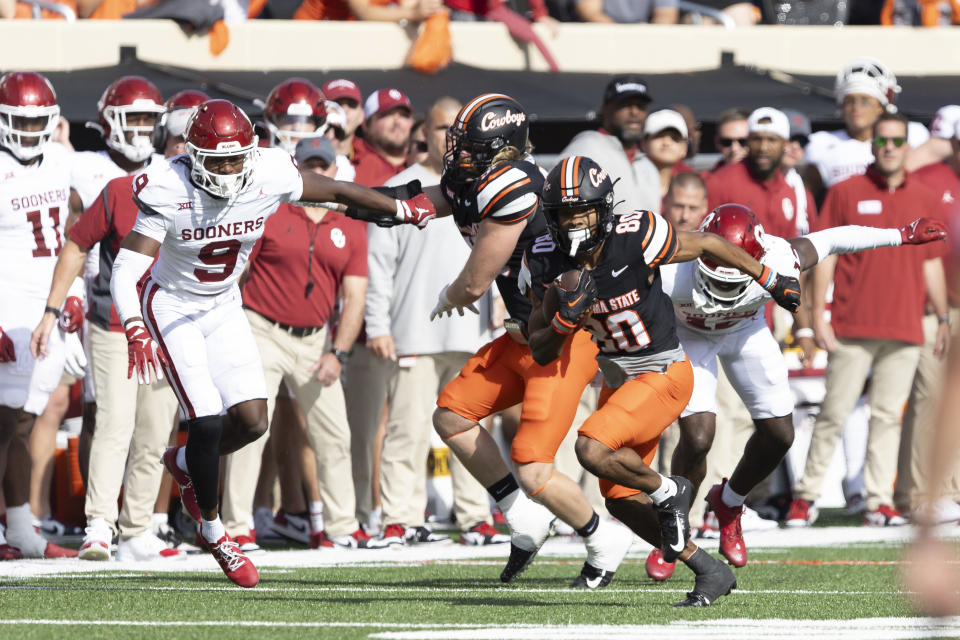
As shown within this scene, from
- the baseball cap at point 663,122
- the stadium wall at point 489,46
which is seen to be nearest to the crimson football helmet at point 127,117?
the stadium wall at point 489,46

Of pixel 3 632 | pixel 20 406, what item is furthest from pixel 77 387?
pixel 3 632

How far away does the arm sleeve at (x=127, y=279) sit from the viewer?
6.34 meters

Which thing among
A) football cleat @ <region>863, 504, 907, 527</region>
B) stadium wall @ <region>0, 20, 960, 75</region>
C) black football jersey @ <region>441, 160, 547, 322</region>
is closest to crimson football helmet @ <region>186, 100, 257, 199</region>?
black football jersey @ <region>441, 160, 547, 322</region>

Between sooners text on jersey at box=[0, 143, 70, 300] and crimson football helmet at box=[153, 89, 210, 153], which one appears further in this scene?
crimson football helmet at box=[153, 89, 210, 153]

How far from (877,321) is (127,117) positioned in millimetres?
4368

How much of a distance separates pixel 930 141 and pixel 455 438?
5353 mm

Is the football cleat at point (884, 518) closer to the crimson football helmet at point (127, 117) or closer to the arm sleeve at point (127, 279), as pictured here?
the crimson football helmet at point (127, 117)

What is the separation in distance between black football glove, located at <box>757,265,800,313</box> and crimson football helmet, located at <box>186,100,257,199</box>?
201 centimetres

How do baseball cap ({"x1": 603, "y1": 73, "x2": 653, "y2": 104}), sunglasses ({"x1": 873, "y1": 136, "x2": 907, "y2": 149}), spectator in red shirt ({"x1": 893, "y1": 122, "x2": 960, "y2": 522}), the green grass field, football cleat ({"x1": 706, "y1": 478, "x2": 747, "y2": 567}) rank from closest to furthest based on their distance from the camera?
the green grass field, football cleat ({"x1": 706, "y1": 478, "x2": 747, "y2": 567}), baseball cap ({"x1": 603, "y1": 73, "x2": 653, "y2": 104}), sunglasses ({"x1": 873, "y1": 136, "x2": 907, "y2": 149}), spectator in red shirt ({"x1": 893, "y1": 122, "x2": 960, "y2": 522})

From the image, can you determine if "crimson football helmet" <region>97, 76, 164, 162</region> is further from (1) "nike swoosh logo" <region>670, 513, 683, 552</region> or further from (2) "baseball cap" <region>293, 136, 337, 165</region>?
(1) "nike swoosh logo" <region>670, 513, 683, 552</region>

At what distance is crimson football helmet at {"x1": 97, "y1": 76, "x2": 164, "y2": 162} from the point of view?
830cm

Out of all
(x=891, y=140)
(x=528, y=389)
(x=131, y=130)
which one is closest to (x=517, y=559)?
(x=528, y=389)

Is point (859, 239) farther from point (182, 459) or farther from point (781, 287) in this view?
point (182, 459)

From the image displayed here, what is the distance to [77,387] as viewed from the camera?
9.56 m
